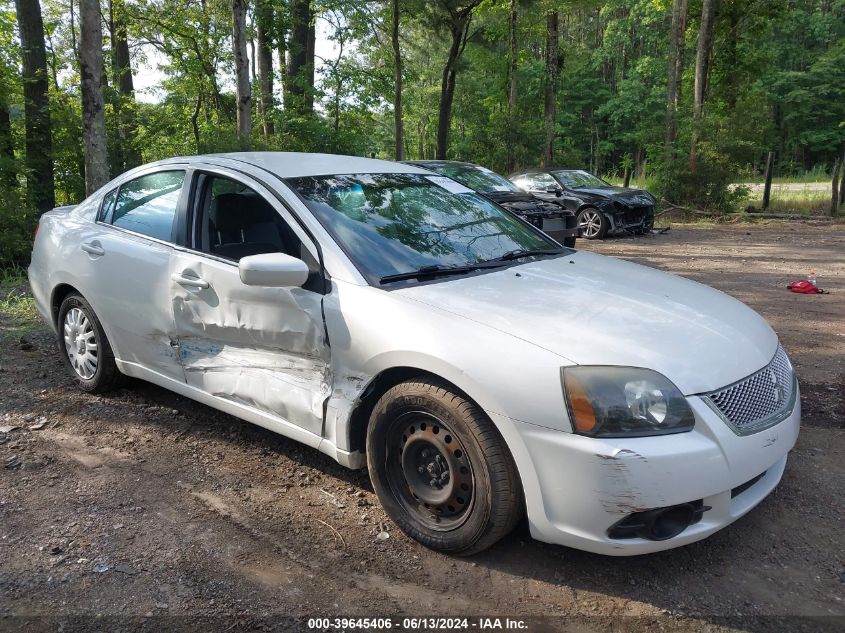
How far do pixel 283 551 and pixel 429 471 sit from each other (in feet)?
2.40

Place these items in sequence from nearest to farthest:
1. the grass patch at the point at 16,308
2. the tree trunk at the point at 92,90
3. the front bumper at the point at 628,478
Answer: the front bumper at the point at 628,478
the grass patch at the point at 16,308
the tree trunk at the point at 92,90

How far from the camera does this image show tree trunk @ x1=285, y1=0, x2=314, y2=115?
18797mm

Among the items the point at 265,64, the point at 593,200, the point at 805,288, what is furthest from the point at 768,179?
the point at 265,64

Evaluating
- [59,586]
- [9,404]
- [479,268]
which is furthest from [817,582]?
[9,404]

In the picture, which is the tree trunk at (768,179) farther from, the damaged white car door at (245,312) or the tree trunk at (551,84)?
the damaged white car door at (245,312)

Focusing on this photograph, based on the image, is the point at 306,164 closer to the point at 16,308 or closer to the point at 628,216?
the point at 16,308

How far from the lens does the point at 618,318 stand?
2.92 meters

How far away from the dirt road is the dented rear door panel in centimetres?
47

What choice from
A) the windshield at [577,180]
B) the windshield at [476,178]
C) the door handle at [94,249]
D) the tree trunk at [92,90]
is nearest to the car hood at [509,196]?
the windshield at [476,178]

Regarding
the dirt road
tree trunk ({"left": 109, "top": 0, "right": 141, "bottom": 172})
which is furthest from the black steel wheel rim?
tree trunk ({"left": 109, "top": 0, "right": 141, "bottom": 172})

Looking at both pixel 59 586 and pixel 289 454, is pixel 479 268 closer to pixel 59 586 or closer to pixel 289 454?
pixel 289 454

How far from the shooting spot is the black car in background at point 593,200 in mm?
14461

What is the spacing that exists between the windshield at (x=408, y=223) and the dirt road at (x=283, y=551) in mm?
1224

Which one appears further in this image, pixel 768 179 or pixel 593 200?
pixel 768 179
